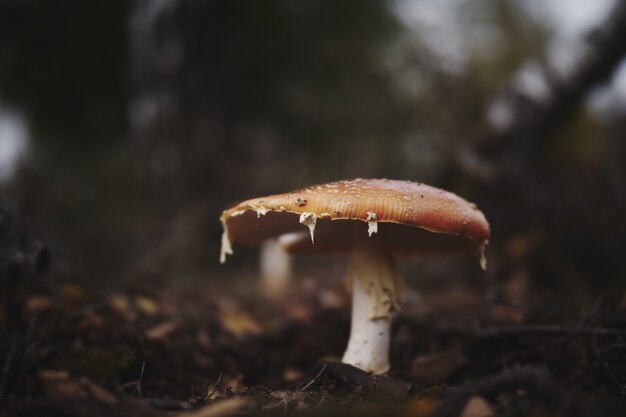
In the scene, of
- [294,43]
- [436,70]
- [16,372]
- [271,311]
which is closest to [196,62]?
[294,43]

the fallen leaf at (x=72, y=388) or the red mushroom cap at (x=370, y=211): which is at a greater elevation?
the red mushroom cap at (x=370, y=211)

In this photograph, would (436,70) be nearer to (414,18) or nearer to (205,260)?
(414,18)

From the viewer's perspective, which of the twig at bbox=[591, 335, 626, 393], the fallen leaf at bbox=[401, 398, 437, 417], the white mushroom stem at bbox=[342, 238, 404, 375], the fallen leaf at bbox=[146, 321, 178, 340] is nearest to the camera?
the fallen leaf at bbox=[401, 398, 437, 417]

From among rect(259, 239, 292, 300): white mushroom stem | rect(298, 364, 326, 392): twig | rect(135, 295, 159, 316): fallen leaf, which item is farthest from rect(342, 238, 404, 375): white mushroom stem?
rect(259, 239, 292, 300): white mushroom stem

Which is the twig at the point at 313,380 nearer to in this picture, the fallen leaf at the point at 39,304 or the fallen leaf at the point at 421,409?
the fallen leaf at the point at 421,409

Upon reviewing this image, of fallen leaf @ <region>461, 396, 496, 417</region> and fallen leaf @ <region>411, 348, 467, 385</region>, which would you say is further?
fallen leaf @ <region>411, 348, 467, 385</region>

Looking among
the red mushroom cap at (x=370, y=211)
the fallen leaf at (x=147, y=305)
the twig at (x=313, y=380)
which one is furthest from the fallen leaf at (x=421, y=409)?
the fallen leaf at (x=147, y=305)

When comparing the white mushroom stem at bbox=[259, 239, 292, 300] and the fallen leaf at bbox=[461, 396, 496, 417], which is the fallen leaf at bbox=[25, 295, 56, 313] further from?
the white mushroom stem at bbox=[259, 239, 292, 300]
